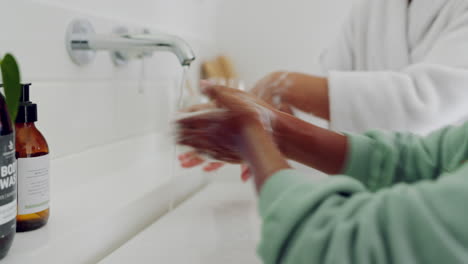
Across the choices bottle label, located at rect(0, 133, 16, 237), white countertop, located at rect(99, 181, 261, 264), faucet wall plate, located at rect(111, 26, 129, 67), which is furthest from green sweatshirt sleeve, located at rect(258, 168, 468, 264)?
faucet wall plate, located at rect(111, 26, 129, 67)

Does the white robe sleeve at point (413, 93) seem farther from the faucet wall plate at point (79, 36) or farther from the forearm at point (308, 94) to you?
the faucet wall plate at point (79, 36)

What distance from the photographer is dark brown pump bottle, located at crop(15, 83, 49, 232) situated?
47 centimetres

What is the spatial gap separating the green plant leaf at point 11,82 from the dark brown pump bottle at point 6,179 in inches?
0.8

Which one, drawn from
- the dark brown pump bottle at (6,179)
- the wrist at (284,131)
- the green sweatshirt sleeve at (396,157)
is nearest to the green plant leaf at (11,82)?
the dark brown pump bottle at (6,179)

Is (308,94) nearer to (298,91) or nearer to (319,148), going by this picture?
(298,91)

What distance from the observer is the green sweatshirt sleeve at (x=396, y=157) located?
481 millimetres

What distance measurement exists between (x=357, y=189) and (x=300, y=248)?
7 cm

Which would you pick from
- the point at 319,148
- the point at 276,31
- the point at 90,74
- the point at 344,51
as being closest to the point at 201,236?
the point at 319,148

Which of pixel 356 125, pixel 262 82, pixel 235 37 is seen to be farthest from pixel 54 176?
pixel 235 37

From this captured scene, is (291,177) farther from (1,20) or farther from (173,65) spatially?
(173,65)

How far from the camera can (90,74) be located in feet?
2.35

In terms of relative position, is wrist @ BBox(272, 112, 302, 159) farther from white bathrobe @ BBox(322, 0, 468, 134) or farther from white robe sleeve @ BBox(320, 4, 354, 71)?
white robe sleeve @ BBox(320, 4, 354, 71)

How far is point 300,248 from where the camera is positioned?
0.31 meters

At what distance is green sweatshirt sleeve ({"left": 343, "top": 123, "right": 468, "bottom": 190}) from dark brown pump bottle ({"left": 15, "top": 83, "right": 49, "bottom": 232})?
354 millimetres
